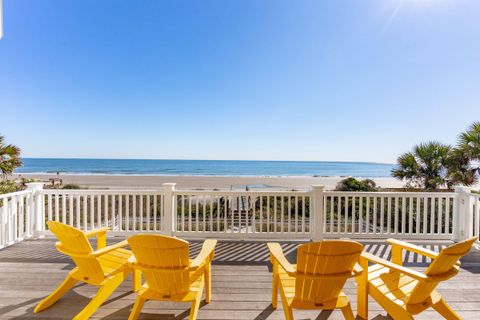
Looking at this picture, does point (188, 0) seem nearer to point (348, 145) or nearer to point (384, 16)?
point (384, 16)

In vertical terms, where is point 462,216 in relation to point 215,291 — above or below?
above

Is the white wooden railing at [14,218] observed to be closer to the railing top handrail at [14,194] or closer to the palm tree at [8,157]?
the railing top handrail at [14,194]

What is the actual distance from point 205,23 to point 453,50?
7.37 metres

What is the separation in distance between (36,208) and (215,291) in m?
3.65

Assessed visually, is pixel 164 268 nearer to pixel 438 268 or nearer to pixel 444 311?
pixel 438 268

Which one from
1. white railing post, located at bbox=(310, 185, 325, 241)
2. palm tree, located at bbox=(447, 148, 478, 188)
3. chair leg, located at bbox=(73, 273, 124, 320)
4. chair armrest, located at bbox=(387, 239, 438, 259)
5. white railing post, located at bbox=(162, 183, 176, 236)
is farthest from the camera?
palm tree, located at bbox=(447, 148, 478, 188)

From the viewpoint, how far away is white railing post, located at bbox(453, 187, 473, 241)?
12.4 ft

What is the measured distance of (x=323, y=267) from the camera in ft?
5.26

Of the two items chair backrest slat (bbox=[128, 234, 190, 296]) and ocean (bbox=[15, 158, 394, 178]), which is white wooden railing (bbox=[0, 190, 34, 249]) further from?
ocean (bbox=[15, 158, 394, 178])

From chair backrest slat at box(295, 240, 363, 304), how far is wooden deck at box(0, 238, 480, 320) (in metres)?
0.52

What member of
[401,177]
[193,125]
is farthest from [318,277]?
[193,125]

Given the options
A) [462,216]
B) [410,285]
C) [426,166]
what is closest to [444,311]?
[410,285]

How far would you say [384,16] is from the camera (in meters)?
6.20

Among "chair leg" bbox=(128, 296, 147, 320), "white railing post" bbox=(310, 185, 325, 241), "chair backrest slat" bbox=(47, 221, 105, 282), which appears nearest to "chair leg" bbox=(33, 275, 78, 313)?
"chair backrest slat" bbox=(47, 221, 105, 282)
